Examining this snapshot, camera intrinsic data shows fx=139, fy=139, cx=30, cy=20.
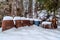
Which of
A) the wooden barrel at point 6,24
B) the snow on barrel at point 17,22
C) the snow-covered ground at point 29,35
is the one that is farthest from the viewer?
the snow on barrel at point 17,22

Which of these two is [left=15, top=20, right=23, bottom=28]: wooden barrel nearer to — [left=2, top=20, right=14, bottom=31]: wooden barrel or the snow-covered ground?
[left=2, top=20, right=14, bottom=31]: wooden barrel

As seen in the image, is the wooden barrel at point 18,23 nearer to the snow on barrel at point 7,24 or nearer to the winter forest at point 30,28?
the winter forest at point 30,28

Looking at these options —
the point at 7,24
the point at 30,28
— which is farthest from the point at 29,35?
the point at 7,24

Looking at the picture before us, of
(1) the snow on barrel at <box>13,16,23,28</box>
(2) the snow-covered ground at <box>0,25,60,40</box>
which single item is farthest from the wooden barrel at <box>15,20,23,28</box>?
(2) the snow-covered ground at <box>0,25,60,40</box>

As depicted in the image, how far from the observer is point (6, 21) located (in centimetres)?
241

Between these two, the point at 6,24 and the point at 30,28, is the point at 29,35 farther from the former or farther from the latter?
the point at 6,24

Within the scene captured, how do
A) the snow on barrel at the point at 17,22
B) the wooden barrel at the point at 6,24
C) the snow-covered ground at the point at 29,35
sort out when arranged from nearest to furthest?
the snow-covered ground at the point at 29,35
the wooden barrel at the point at 6,24
the snow on barrel at the point at 17,22

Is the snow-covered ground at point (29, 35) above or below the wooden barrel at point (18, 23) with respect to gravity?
below

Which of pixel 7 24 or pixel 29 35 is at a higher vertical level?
pixel 7 24

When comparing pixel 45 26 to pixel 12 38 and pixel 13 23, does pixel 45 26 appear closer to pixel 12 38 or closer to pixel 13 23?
pixel 13 23

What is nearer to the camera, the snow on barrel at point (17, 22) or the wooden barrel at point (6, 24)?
the wooden barrel at point (6, 24)

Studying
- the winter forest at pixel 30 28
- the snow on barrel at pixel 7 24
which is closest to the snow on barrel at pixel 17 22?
the winter forest at pixel 30 28

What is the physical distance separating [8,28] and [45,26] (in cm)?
81

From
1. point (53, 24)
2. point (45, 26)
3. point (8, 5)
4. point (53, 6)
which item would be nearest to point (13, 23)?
point (45, 26)
